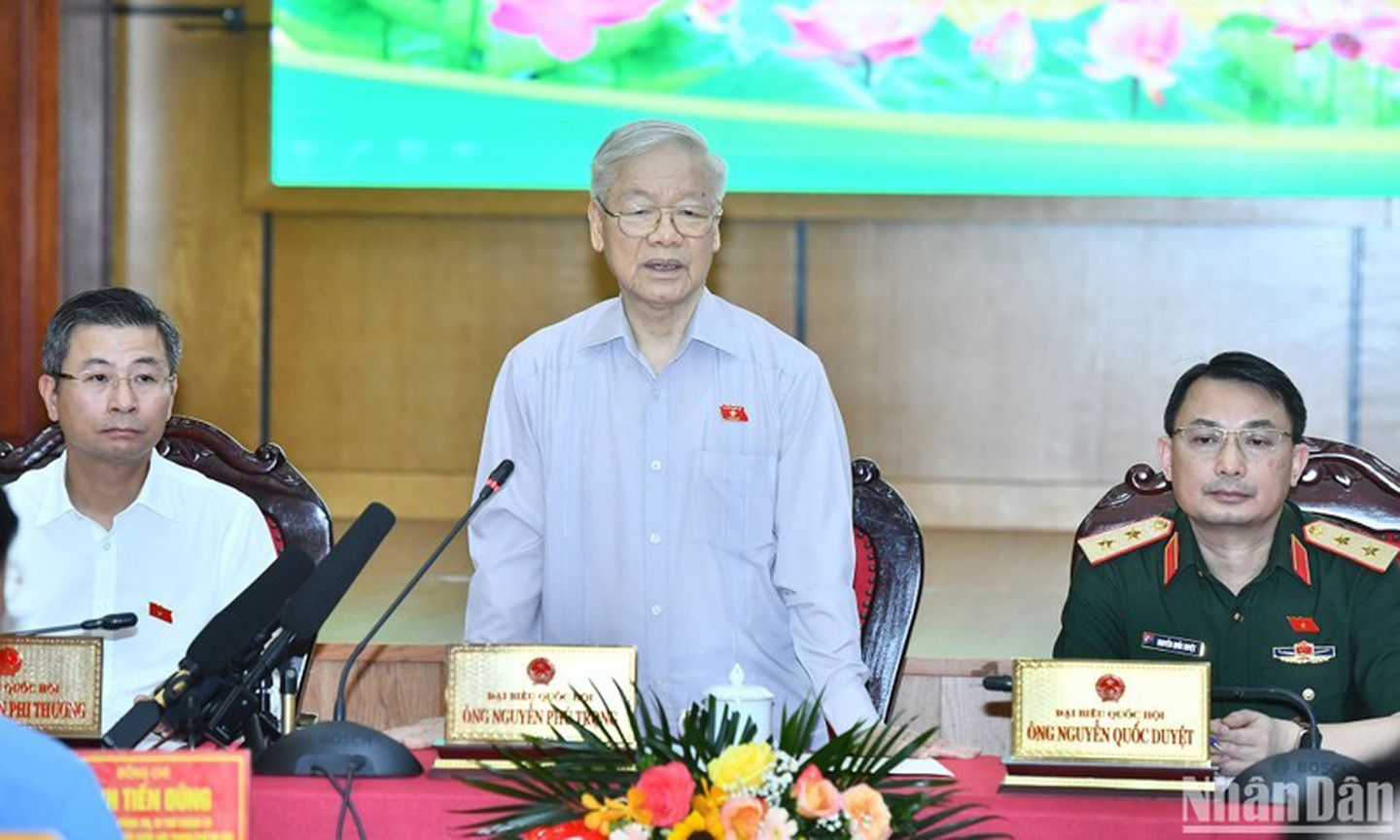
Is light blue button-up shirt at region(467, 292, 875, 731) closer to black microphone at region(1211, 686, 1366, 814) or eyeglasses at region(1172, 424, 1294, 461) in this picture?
eyeglasses at region(1172, 424, 1294, 461)

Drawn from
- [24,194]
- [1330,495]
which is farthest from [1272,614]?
[24,194]

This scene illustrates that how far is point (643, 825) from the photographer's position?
1449mm

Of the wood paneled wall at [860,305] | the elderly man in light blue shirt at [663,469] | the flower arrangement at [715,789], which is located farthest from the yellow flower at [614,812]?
the wood paneled wall at [860,305]

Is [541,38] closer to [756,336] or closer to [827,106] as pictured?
[827,106]

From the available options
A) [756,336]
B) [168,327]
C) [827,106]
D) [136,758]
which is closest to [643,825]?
[136,758]

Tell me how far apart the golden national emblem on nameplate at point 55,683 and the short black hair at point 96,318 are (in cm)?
67

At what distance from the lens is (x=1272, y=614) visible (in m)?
2.42

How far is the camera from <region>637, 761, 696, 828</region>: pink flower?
→ 143 centimetres

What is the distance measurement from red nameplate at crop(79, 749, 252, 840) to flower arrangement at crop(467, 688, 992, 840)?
0.21m

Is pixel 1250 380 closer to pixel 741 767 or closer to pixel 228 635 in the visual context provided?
pixel 741 767

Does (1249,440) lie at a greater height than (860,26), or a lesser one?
lesser

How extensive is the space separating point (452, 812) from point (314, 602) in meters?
0.25

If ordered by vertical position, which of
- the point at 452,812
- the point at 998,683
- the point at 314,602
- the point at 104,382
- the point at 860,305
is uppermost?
the point at 860,305

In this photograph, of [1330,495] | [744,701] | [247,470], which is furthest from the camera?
[247,470]
